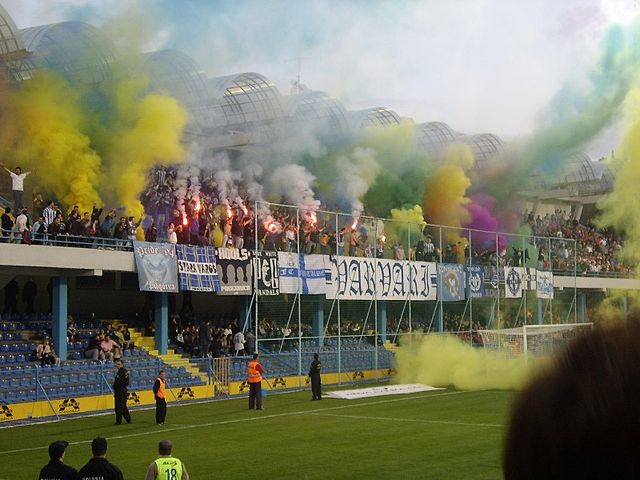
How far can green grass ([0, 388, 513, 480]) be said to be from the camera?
17.0m

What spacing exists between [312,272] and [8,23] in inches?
577

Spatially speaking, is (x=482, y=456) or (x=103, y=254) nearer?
(x=482, y=456)

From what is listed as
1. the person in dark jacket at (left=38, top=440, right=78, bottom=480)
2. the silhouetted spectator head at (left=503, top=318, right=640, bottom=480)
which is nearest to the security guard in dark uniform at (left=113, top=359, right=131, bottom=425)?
the person in dark jacket at (left=38, top=440, right=78, bottom=480)

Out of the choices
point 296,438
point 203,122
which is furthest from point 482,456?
point 203,122

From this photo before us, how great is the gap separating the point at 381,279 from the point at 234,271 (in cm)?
740

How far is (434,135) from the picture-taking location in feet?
199

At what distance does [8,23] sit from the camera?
3612 cm

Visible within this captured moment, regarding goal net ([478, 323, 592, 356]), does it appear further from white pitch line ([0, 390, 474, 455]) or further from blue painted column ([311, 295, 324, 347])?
blue painted column ([311, 295, 324, 347])

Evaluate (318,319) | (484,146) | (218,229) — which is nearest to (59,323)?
(218,229)

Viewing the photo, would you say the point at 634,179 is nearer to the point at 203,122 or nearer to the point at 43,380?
the point at 203,122

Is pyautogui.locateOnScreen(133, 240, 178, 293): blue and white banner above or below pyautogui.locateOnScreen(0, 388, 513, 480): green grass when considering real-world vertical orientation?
above

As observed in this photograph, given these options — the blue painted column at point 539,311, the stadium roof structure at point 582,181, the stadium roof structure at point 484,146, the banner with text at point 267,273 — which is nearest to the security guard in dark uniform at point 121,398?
the banner with text at point 267,273

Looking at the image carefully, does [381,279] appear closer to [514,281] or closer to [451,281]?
[451,281]

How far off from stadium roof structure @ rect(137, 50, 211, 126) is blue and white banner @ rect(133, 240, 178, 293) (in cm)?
1215
